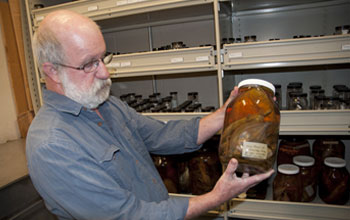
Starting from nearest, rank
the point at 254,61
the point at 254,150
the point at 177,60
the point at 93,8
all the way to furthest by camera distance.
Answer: the point at 254,150
the point at 254,61
the point at 177,60
the point at 93,8

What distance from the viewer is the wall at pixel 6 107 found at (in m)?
1.71

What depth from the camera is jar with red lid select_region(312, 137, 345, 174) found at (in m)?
1.31

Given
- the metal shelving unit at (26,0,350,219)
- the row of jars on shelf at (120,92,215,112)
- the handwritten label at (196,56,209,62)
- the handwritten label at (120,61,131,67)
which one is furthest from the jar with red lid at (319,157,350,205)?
the handwritten label at (120,61,131,67)

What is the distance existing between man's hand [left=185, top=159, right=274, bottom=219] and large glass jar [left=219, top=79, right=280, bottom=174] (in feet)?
0.08

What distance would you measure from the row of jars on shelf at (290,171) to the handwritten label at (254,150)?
590 mm

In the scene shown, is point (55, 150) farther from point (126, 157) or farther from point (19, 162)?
point (19, 162)

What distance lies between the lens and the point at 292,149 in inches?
53.9

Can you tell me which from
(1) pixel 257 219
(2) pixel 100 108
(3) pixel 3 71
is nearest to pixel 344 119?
(1) pixel 257 219

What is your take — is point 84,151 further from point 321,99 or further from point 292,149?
point 292,149

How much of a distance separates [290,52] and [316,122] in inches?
13.1

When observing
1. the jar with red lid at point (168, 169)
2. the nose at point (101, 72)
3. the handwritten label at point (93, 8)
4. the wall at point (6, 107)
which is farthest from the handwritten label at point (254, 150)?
the wall at point (6, 107)

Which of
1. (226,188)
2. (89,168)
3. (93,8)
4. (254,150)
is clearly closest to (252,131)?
(254,150)

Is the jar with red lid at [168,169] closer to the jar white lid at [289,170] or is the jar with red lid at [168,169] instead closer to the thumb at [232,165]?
the jar white lid at [289,170]

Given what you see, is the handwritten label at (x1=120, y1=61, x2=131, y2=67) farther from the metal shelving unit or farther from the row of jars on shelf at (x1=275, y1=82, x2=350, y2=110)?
the row of jars on shelf at (x1=275, y1=82, x2=350, y2=110)
